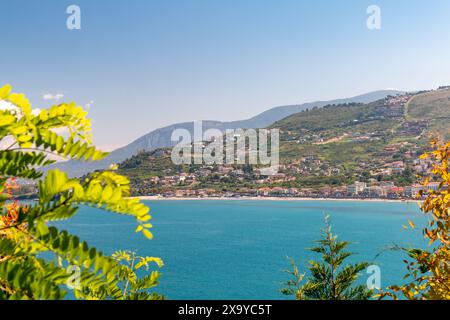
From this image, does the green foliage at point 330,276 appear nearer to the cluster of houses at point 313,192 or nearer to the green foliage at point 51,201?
the green foliage at point 51,201

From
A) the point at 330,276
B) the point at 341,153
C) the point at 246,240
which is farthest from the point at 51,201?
the point at 341,153

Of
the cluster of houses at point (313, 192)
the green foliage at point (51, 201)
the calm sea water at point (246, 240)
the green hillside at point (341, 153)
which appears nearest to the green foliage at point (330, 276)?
the calm sea water at point (246, 240)

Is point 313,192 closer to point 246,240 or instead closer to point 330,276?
point 246,240

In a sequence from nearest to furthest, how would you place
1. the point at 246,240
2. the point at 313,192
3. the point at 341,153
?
the point at 246,240, the point at 313,192, the point at 341,153

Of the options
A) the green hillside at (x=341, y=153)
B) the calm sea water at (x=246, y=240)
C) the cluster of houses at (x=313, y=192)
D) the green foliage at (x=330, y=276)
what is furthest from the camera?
the green hillside at (x=341, y=153)

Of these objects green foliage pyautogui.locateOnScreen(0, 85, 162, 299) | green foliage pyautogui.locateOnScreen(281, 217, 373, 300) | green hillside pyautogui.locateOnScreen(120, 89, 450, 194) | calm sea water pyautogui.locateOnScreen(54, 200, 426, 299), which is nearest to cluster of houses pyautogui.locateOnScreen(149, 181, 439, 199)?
green hillside pyautogui.locateOnScreen(120, 89, 450, 194)

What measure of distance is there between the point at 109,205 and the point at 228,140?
149671 mm

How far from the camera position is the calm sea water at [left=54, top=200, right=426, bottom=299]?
3609 cm

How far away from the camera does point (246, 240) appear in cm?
5516

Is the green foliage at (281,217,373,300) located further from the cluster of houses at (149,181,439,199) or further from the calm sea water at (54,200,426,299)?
the cluster of houses at (149,181,439,199)

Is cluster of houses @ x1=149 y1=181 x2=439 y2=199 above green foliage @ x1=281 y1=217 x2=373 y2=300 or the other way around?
the other way around

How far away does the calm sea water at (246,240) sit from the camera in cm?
3609

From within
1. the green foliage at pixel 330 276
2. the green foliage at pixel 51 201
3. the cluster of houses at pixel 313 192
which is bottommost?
the cluster of houses at pixel 313 192

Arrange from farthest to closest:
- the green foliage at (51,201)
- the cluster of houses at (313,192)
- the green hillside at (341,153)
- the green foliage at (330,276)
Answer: the green hillside at (341,153) < the cluster of houses at (313,192) < the green foliage at (330,276) < the green foliage at (51,201)
